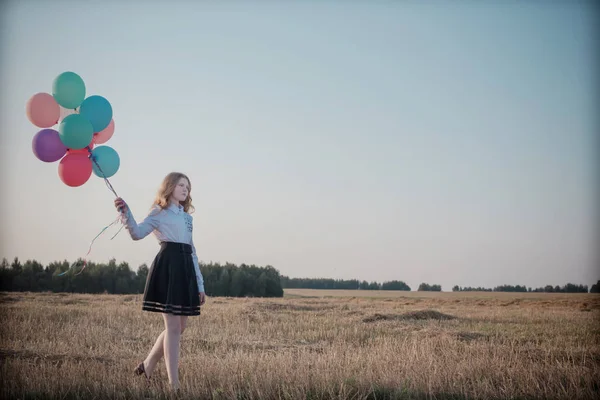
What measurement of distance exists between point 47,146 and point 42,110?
1.65 ft

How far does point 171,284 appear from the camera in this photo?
17.3 ft

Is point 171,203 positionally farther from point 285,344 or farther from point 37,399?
point 285,344

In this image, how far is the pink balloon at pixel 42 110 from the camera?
598 centimetres

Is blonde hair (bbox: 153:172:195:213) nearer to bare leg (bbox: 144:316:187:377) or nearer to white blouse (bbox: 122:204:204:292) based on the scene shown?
white blouse (bbox: 122:204:204:292)

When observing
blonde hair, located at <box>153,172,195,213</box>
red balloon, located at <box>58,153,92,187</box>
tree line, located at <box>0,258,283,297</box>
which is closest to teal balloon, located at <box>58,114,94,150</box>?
red balloon, located at <box>58,153,92,187</box>

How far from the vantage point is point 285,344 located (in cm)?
962

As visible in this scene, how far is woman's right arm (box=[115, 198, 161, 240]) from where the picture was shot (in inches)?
201

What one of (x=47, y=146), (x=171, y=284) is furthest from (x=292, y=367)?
(x=47, y=146)

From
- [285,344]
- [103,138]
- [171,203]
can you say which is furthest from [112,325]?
[171,203]

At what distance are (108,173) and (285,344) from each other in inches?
193

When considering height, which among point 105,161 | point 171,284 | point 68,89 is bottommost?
point 171,284

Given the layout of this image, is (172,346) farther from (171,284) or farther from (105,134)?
(105,134)

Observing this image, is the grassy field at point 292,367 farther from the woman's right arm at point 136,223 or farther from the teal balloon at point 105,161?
the teal balloon at point 105,161

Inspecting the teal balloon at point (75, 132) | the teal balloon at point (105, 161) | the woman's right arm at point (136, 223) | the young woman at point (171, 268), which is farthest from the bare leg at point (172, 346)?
the teal balloon at point (75, 132)
